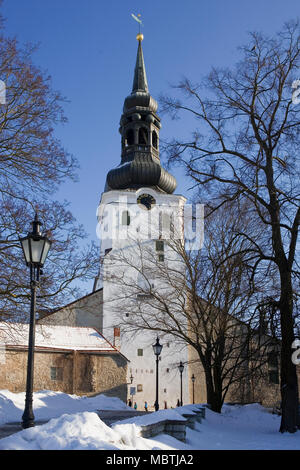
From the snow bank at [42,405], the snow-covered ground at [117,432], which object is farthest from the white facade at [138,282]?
the snow-covered ground at [117,432]

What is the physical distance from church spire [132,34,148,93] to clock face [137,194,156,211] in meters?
10.9

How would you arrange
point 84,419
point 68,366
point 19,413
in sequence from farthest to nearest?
point 68,366 < point 19,413 < point 84,419

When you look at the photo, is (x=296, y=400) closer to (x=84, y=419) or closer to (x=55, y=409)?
(x=84, y=419)

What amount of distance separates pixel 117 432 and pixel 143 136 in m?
40.6

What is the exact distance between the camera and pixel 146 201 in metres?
45.2

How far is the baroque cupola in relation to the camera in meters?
44.1

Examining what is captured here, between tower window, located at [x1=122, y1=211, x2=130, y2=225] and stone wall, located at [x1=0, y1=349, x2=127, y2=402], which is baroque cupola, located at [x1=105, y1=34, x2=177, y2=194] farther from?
stone wall, located at [x1=0, y1=349, x2=127, y2=402]

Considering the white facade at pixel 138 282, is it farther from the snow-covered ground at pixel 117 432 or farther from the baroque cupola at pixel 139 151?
the snow-covered ground at pixel 117 432

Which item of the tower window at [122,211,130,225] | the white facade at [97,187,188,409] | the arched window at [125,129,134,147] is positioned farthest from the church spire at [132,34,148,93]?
the tower window at [122,211,130,225]

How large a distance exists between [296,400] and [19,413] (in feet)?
29.5

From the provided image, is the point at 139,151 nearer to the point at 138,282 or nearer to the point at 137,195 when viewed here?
the point at 137,195

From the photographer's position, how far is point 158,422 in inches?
329

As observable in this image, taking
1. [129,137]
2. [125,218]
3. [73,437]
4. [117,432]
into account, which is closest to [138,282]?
[125,218]
